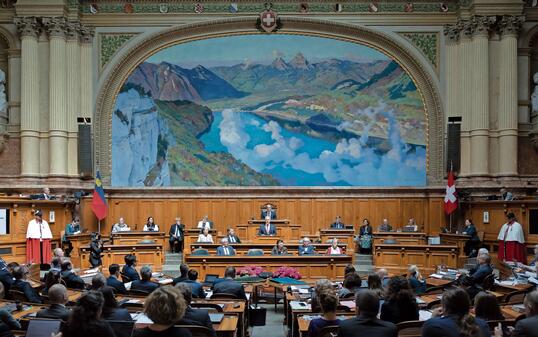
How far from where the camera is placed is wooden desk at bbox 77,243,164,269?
1639cm

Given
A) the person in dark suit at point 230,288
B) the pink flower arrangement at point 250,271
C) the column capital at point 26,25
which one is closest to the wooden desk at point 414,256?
the pink flower arrangement at point 250,271

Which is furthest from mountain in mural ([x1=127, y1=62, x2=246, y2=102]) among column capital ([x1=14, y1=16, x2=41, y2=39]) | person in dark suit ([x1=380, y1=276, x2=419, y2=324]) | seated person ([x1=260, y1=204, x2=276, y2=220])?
person in dark suit ([x1=380, y1=276, x2=419, y2=324])

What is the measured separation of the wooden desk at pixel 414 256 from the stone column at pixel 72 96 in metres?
10.7

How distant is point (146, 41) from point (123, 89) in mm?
1897

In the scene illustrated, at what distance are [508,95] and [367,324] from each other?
17086 millimetres

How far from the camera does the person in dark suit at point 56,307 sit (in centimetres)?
596

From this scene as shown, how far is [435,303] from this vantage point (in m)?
7.42

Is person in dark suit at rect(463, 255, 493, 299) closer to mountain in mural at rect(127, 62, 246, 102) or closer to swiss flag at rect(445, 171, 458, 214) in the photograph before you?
swiss flag at rect(445, 171, 458, 214)

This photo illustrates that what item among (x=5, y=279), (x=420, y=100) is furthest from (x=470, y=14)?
(x=5, y=279)

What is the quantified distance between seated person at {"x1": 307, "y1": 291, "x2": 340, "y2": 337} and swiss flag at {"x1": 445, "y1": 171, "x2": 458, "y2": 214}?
14433 mm

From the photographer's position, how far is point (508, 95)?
792 inches

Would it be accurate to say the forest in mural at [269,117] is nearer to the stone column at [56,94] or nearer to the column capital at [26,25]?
the stone column at [56,94]

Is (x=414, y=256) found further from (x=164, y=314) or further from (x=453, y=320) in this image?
(x=164, y=314)

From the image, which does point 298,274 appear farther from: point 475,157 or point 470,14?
point 470,14
